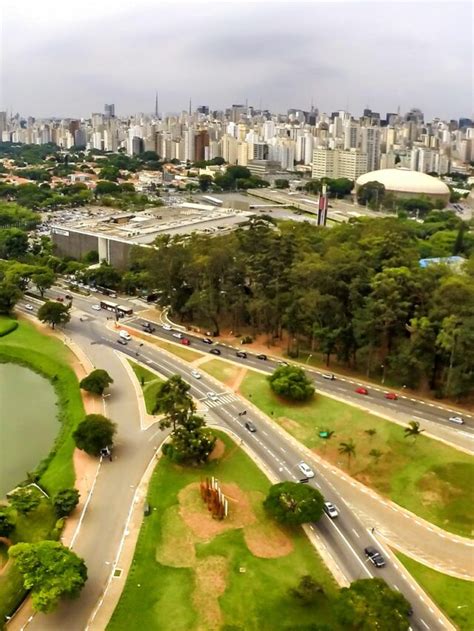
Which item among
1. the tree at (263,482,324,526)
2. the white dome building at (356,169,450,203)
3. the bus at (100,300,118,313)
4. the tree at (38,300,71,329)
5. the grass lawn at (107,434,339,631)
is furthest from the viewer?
the white dome building at (356,169,450,203)

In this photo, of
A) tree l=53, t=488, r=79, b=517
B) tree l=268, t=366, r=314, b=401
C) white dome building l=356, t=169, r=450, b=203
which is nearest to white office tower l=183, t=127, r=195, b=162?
white dome building l=356, t=169, r=450, b=203

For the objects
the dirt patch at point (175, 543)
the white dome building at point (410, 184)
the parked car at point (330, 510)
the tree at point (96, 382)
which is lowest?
the dirt patch at point (175, 543)

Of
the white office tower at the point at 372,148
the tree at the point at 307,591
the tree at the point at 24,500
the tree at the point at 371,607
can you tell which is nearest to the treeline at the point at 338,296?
the tree at the point at 371,607

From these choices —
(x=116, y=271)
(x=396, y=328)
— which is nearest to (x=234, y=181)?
(x=116, y=271)

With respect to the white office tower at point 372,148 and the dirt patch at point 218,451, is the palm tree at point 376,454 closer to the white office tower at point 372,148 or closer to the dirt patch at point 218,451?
the dirt patch at point 218,451

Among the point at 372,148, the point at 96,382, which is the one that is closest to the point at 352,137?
the point at 372,148

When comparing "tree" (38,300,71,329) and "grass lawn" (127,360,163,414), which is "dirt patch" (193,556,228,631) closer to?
"grass lawn" (127,360,163,414)

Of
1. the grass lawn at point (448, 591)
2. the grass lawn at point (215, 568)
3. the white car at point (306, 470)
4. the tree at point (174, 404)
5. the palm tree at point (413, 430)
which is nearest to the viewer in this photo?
the grass lawn at point (215, 568)
